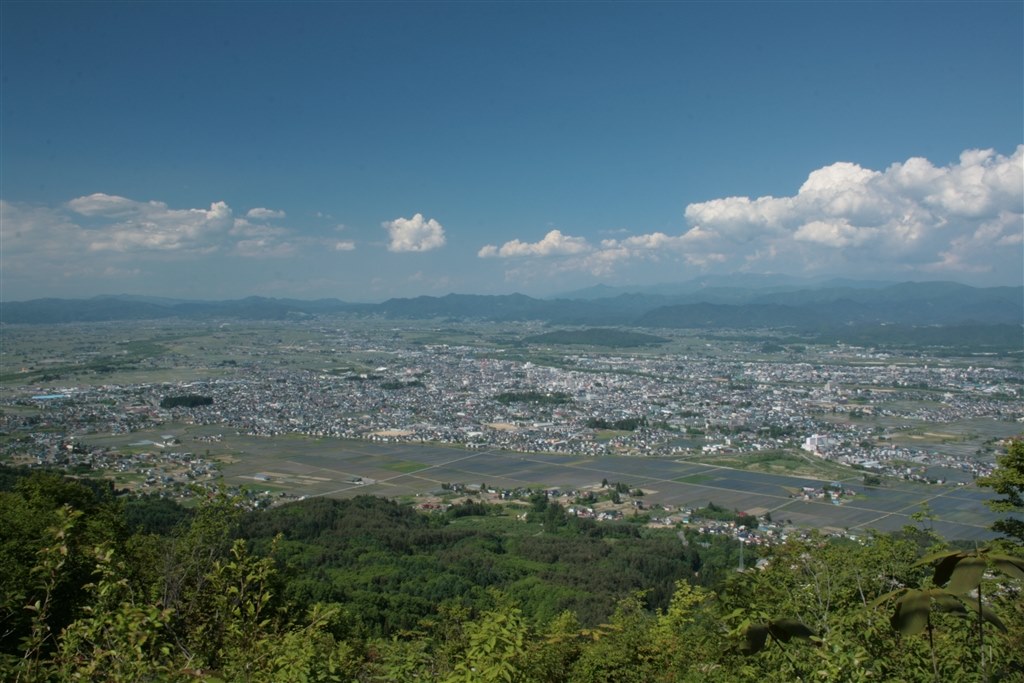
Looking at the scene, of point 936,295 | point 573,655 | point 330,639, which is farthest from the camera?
point 936,295

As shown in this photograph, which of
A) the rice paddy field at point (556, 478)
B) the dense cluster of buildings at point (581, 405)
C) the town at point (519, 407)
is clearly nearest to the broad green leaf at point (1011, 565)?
the rice paddy field at point (556, 478)

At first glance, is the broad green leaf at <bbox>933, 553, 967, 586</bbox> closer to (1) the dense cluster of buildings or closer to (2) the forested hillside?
(2) the forested hillside

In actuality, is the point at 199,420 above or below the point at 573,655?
below

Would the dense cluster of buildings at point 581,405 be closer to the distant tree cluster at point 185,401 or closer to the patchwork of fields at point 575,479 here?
the distant tree cluster at point 185,401

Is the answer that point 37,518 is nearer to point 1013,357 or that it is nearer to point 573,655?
point 573,655

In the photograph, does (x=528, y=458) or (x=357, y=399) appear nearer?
(x=528, y=458)

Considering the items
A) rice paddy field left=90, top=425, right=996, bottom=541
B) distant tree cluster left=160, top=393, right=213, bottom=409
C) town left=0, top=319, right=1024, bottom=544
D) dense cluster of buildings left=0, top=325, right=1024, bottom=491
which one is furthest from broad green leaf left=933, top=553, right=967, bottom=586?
distant tree cluster left=160, top=393, right=213, bottom=409

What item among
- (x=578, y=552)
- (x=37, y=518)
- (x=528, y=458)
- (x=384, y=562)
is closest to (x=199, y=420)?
(x=528, y=458)
